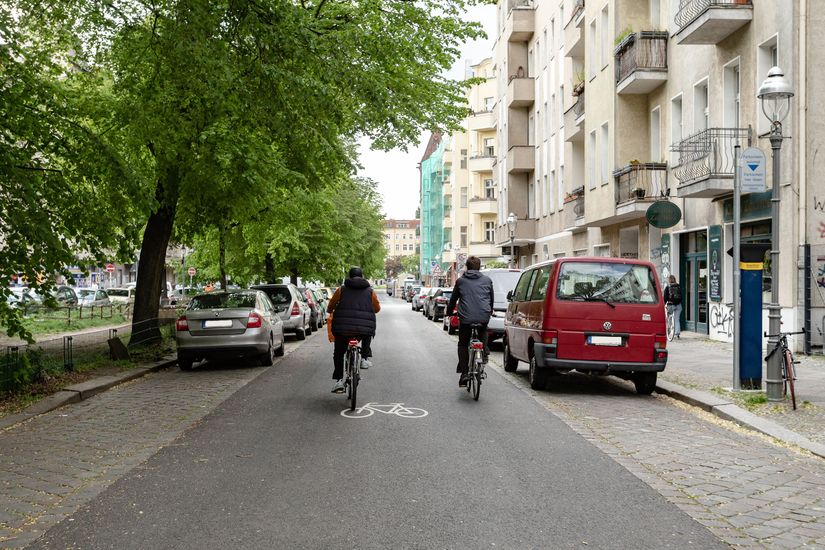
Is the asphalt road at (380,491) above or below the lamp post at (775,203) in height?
below

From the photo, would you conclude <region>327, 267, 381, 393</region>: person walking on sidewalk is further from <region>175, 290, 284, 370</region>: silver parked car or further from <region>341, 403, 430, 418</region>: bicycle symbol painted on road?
Result: <region>175, 290, 284, 370</region>: silver parked car

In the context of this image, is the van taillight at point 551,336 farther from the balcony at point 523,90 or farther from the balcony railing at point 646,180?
the balcony at point 523,90

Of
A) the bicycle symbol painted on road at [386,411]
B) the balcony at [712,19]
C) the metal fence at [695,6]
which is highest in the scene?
the metal fence at [695,6]

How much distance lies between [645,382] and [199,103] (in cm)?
825

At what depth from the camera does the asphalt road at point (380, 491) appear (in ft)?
15.9

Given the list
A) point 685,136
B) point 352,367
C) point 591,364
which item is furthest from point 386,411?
point 685,136

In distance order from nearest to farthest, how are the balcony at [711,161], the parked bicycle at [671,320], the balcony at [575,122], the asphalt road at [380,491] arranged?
the asphalt road at [380,491] < the balcony at [711,161] < the parked bicycle at [671,320] < the balcony at [575,122]

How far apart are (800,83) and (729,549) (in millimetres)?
13994

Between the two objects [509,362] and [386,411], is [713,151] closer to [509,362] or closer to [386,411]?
[509,362]

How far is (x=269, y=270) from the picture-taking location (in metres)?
38.1

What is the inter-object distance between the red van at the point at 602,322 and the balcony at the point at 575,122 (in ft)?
65.6

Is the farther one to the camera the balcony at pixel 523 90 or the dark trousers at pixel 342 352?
the balcony at pixel 523 90

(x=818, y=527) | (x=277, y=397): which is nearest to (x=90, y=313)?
(x=277, y=397)

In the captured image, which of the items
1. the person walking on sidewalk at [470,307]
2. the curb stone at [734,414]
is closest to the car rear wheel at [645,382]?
the curb stone at [734,414]
